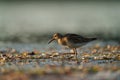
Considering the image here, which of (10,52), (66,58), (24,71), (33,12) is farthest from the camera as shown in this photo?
(33,12)

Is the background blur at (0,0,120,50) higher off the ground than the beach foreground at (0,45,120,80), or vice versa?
→ the background blur at (0,0,120,50)

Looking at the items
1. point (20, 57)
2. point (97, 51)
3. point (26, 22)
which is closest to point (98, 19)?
point (26, 22)

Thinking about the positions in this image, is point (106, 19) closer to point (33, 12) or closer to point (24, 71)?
point (33, 12)

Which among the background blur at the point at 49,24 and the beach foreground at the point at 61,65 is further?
the background blur at the point at 49,24

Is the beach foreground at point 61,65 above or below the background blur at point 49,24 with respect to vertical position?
below

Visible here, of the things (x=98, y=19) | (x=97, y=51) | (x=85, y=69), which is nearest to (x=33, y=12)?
(x=98, y=19)

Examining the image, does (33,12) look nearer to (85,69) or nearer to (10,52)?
(10,52)

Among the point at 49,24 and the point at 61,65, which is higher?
the point at 49,24

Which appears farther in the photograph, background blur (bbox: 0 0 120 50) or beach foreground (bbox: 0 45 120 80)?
background blur (bbox: 0 0 120 50)

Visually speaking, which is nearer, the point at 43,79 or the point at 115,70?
the point at 43,79

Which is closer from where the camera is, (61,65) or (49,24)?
(61,65)

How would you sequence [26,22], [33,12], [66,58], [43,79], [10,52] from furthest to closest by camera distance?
[33,12], [26,22], [10,52], [66,58], [43,79]
